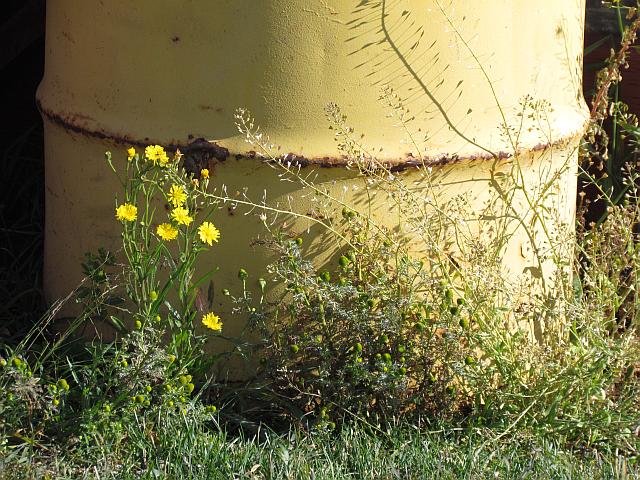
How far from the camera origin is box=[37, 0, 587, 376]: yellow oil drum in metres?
2.67

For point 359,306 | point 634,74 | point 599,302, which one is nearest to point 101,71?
point 359,306

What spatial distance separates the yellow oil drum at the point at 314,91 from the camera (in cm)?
267

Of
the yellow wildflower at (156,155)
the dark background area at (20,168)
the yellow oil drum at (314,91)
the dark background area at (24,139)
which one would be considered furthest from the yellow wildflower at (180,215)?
the dark background area at (24,139)

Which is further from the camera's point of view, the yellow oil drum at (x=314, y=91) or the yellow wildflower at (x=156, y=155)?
the yellow oil drum at (x=314, y=91)

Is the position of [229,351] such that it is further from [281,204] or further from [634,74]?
[634,74]

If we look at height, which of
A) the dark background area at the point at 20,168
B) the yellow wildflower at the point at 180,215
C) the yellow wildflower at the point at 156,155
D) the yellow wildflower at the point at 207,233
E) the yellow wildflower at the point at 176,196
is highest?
the yellow wildflower at the point at 156,155

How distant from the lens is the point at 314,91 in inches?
106

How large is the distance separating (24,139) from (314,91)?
1820mm

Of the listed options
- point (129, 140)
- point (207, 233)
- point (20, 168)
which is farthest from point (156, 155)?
point (20, 168)

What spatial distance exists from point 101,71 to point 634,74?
234 cm

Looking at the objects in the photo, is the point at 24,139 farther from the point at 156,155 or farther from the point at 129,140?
the point at 156,155

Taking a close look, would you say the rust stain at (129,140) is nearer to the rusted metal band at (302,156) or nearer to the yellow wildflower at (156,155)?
the rusted metal band at (302,156)

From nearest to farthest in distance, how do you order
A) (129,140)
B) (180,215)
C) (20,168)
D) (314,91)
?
(180,215) < (314,91) < (129,140) < (20,168)

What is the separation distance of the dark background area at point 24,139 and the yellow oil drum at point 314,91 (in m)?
0.65
